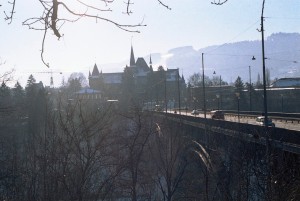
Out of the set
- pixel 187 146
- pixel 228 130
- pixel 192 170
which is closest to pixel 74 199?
pixel 228 130

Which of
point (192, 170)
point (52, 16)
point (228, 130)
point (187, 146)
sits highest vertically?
point (52, 16)

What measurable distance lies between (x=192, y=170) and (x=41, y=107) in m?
26.6

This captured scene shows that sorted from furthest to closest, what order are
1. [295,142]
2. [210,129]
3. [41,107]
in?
1. [41,107]
2. [210,129]
3. [295,142]

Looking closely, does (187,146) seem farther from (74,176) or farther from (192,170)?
(74,176)

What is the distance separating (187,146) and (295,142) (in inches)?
688

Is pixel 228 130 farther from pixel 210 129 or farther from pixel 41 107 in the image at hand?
pixel 41 107

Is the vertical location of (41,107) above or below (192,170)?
above

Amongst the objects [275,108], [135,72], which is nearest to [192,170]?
[275,108]

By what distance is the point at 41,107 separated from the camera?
2144 inches

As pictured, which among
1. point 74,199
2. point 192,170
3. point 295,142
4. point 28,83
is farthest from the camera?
point 28,83

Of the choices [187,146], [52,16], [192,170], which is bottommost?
[192,170]

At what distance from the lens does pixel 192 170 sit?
35.6 m

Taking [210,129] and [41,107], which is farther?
[41,107]

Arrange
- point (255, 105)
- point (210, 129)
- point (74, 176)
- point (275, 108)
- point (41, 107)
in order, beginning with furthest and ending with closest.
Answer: point (255, 105) → point (275, 108) → point (41, 107) → point (210, 129) → point (74, 176)
